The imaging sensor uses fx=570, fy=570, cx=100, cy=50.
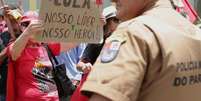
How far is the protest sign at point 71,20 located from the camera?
12.6 ft

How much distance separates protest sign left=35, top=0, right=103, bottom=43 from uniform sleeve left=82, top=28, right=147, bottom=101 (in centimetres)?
200

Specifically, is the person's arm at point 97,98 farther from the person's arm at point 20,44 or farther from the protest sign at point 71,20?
the person's arm at point 20,44

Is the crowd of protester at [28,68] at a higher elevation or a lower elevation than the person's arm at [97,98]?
lower

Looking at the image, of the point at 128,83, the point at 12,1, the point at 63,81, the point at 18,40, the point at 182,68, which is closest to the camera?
the point at 128,83

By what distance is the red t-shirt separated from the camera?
463 centimetres

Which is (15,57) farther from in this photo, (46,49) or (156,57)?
(156,57)

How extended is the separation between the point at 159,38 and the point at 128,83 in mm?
196

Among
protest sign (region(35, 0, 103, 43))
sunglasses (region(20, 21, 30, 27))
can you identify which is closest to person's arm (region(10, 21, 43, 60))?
sunglasses (region(20, 21, 30, 27))

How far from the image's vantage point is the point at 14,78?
15.4ft

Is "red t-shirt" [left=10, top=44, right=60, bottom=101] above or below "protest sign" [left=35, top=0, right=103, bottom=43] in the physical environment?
below


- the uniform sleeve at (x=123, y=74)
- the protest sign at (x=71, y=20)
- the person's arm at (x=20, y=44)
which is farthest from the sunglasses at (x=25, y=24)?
the uniform sleeve at (x=123, y=74)

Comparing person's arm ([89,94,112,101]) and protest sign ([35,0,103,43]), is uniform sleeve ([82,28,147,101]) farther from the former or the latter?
protest sign ([35,0,103,43])

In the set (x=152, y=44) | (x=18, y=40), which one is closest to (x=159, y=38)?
(x=152, y=44)

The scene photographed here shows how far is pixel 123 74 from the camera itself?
5.79 ft
